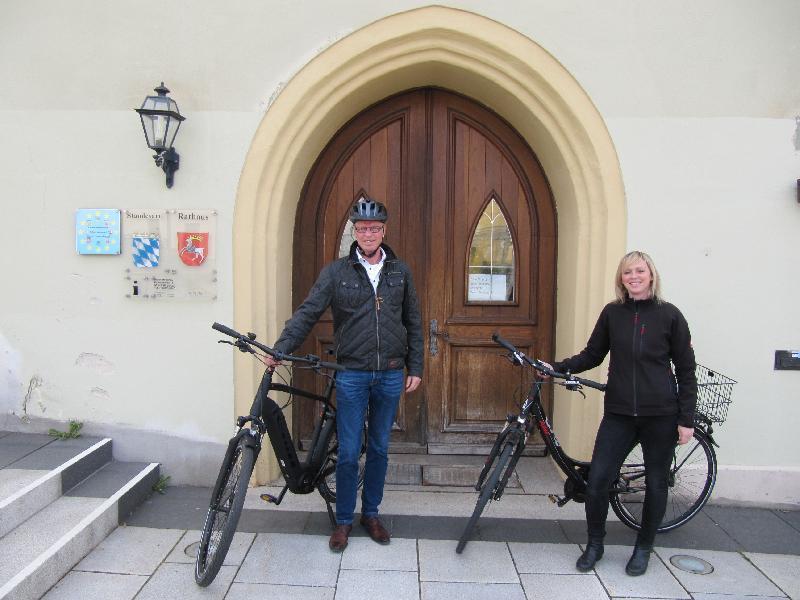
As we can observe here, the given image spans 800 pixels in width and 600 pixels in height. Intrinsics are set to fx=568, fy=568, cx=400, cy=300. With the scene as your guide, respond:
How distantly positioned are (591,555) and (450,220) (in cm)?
253

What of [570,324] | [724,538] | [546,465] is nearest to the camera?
[724,538]

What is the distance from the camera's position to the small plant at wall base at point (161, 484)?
3982 mm

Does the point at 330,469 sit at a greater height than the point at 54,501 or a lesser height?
greater

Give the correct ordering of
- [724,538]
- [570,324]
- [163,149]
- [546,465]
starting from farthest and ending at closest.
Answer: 1. [546,465]
2. [570,324]
3. [163,149]
4. [724,538]

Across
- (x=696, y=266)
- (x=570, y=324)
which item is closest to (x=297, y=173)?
(x=570, y=324)

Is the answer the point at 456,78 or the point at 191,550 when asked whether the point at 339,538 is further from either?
the point at 456,78

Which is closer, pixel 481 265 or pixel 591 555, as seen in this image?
pixel 591 555

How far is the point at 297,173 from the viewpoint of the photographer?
418 cm

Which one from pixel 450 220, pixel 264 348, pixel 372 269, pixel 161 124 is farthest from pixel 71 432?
pixel 450 220

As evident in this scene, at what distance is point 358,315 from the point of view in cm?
319

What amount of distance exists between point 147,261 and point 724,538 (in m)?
4.20

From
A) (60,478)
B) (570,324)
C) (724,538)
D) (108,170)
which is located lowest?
(724,538)

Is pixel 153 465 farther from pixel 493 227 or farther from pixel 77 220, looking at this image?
pixel 493 227

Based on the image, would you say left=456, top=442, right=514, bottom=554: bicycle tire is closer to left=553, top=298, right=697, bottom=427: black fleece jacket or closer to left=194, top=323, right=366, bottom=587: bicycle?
left=553, top=298, right=697, bottom=427: black fleece jacket
